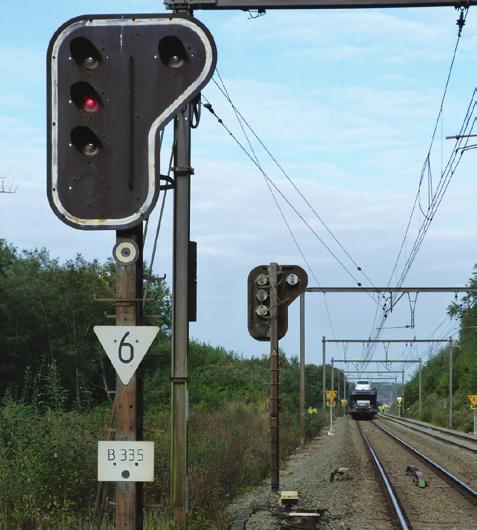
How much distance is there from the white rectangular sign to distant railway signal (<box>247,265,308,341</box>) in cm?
1311

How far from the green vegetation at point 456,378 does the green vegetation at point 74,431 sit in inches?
1194

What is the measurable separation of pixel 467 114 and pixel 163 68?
12.1 metres

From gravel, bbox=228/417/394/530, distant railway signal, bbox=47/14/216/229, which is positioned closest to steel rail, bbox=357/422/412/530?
gravel, bbox=228/417/394/530

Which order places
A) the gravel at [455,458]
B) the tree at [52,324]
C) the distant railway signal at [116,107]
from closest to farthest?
the distant railway signal at [116,107]
the gravel at [455,458]
the tree at [52,324]

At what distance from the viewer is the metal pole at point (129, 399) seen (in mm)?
7594

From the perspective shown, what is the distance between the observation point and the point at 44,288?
48469 mm

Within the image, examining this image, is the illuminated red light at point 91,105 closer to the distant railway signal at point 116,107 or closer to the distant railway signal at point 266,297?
the distant railway signal at point 116,107

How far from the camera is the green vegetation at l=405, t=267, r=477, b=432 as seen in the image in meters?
82.2

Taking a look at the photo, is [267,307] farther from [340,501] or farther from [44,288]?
[44,288]

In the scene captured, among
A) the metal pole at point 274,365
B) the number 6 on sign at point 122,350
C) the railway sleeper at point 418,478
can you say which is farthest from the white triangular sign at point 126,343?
the railway sleeper at point 418,478

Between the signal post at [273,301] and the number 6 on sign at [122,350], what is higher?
the signal post at [273,301]

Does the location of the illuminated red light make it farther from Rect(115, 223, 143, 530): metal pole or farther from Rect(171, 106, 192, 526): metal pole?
Rect(171, 106, 192, 526): metal pole

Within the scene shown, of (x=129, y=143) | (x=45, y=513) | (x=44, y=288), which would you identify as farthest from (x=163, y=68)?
(x=44, y=288)

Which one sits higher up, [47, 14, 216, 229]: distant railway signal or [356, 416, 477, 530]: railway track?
[47, 14, 216, 229]: distant railway signal
